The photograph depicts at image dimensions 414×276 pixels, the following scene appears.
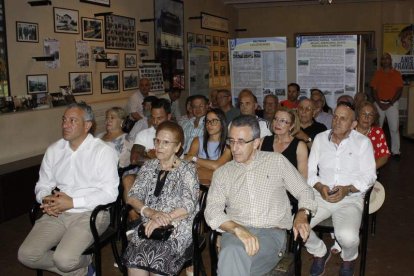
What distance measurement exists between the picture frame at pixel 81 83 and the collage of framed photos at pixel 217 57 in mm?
3912

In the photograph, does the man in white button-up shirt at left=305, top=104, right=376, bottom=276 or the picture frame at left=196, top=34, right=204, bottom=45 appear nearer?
the man in white button-up shirt at left=305, top=104, right=376, bottom=276

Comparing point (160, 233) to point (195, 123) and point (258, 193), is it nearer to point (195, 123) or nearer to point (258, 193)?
point (258, 193)

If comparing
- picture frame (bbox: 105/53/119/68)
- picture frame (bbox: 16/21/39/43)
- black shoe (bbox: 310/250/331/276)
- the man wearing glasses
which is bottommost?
black shoe (bbox: 310/250/331/276)

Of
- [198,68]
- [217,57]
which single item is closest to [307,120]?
[198,68]

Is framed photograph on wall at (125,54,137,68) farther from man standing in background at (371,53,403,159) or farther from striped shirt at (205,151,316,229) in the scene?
striped shirt at (205,151,316,229)

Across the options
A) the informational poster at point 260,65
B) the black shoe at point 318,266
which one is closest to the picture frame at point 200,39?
the informational poster at point 260,65

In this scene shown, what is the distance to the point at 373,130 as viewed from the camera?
4.31 metres

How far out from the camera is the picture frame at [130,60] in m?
7.98

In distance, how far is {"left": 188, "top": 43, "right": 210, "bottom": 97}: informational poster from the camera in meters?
9.87

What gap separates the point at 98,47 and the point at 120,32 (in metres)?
0.68

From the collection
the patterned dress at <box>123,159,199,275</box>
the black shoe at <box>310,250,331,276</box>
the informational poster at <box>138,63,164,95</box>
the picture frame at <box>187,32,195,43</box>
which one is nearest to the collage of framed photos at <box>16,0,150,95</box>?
the informational poster at <box>138,63,164,95</box>

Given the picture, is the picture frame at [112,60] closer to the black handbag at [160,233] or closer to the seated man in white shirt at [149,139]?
the seated man in white shirt at [149,139]

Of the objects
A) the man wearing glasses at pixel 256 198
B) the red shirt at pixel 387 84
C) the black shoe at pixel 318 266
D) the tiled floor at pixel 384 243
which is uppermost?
the red shirt at pixel 387 84

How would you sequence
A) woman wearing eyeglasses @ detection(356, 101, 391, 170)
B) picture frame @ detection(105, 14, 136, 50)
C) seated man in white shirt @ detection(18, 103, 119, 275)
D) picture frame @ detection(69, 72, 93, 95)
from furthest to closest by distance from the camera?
1. picture frame @ detection(105, 14, 136, 50)
2. picture frame @ detection(69, 72, 93, 95)
3. woman wearing eyeglasses @ detection(356, 101, 391, 170)
4. seated man in white shirt @ detection(18, 103, 119, 275)
